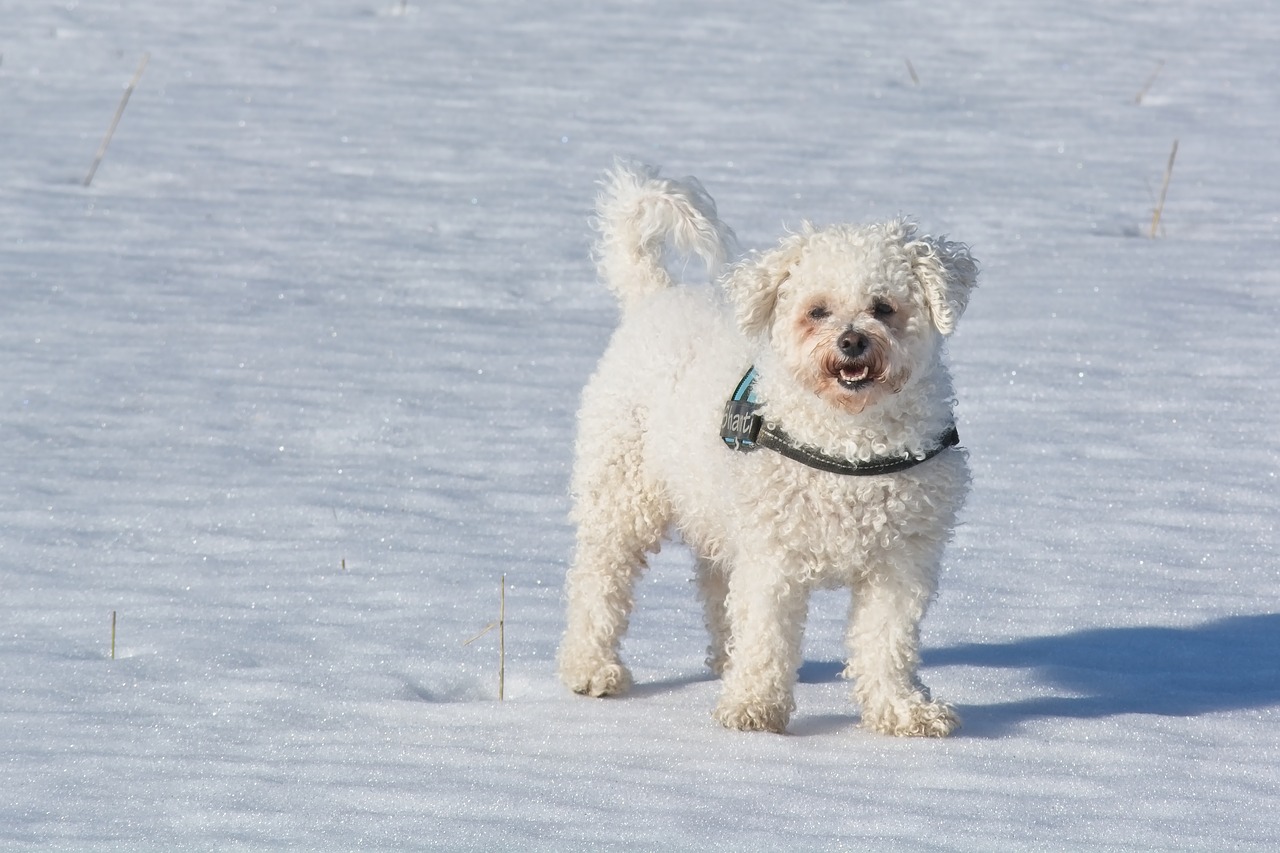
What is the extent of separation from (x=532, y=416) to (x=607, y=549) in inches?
101

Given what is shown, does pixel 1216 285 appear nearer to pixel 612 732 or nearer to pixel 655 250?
pixel 655 250

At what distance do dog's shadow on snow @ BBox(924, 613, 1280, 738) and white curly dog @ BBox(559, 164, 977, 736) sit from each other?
0.49 metres

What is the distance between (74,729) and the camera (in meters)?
4.62

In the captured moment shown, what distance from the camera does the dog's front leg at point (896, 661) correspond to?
15.7 ft

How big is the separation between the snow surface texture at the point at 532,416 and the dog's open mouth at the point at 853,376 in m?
0.98

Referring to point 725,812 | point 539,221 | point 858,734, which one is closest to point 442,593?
point 858,734

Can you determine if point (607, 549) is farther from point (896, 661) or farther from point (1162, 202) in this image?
point (1162, 202)

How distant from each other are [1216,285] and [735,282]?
5.31 metres

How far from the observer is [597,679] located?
5285 mm

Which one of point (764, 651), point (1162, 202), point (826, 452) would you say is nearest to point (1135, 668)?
point (764, 651)

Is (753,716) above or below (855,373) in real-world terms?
below

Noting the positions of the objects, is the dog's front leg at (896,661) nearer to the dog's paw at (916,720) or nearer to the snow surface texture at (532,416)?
the dog's paw at (916,720)

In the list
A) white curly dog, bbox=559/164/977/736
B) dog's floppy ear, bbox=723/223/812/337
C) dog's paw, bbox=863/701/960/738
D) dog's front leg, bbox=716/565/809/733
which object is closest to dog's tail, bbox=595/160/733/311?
white curly dog, bbox=559/164/977/736

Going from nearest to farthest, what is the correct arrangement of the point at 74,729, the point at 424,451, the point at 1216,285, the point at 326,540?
the point at 74,729
the point at 326,540
the point at 424,451
the point at 1216,285
